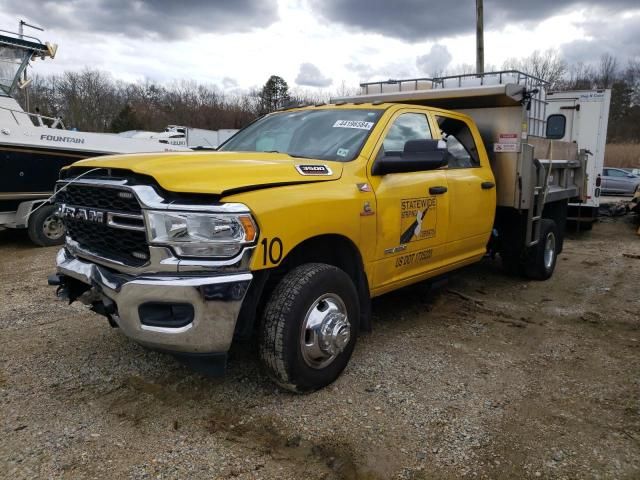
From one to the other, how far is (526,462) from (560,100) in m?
9.63

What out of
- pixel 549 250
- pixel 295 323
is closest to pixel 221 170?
pixel 295 323

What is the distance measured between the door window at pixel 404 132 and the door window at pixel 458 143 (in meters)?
0.32

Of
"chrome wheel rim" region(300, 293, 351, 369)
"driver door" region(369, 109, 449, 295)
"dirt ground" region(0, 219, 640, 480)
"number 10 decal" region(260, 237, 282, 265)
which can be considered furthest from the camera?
"driver door" region(369, 109, 449, 295)

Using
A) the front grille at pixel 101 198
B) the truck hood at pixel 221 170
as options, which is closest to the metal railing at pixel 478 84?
the truck hood at pixel 221 170

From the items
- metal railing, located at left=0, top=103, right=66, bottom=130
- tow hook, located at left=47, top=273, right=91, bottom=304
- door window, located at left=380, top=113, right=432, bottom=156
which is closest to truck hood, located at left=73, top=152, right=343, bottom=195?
door window, located at left=380, top=113, right=432, bottom=156

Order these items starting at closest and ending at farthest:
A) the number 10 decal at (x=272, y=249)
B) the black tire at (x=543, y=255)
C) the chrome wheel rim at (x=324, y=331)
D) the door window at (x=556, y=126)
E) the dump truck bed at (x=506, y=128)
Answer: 1. the number 10 decal at (x=272, y=249)
2. the chrome wheel rim at (x=324, y=331)
3. the dump truck bed at (x=506, y=128)
4. the black tire at (x=543, y=255)
5. the door window at (x=556, y=126)

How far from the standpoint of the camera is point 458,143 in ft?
16.9

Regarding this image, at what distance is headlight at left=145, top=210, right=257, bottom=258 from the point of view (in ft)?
9.31

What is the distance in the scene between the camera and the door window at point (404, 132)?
13.4 feet

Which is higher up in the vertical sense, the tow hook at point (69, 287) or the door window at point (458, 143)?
the door window at point (458, 143)

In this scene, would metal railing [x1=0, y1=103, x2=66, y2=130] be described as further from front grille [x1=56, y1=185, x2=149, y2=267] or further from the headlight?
the headlight

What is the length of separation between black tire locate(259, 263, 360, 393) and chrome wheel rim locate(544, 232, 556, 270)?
13.7ft

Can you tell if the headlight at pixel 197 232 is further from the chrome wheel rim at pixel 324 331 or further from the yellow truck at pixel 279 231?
the chrome wheel rim at pixel 324 331

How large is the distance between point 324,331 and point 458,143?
2736 millimetres
